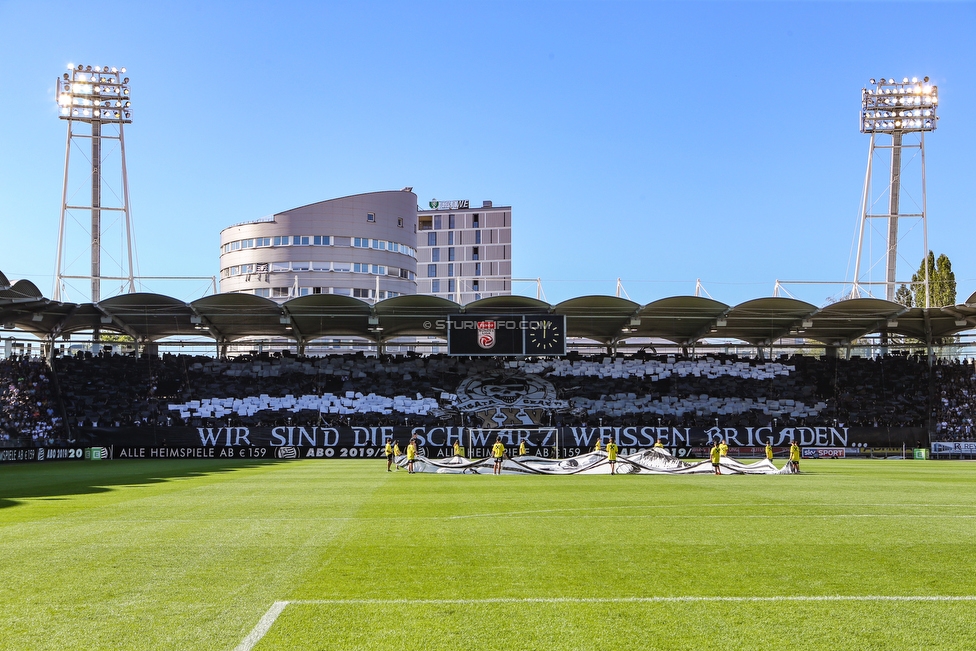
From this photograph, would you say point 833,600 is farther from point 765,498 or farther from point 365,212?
point 365,212

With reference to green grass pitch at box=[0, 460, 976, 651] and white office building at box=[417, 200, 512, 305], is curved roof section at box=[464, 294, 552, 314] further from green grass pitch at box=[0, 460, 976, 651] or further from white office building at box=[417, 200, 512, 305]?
white office building at box=[417, 200, 512, 305]

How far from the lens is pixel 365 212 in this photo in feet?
317

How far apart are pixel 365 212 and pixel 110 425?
52.6 m

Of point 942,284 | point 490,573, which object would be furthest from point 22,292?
point 942,284

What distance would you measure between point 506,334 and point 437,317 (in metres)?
4.78

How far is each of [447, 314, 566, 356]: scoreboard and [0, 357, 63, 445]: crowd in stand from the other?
2257cm

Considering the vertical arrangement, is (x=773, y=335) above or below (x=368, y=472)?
above

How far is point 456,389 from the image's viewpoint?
5391 centimetres

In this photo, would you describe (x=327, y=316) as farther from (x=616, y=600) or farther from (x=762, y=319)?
(x=616, y=600)

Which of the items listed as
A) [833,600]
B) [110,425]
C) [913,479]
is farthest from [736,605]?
[110,425]

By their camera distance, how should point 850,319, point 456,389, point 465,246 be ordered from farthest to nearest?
point 465,246 → point 456,389 → point 850,319

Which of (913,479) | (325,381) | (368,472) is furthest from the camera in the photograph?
(325,381)

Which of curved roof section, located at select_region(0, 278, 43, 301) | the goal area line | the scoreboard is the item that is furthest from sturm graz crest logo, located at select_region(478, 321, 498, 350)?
the goal area line

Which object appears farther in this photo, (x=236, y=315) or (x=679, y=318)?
(x=679, y=318)
